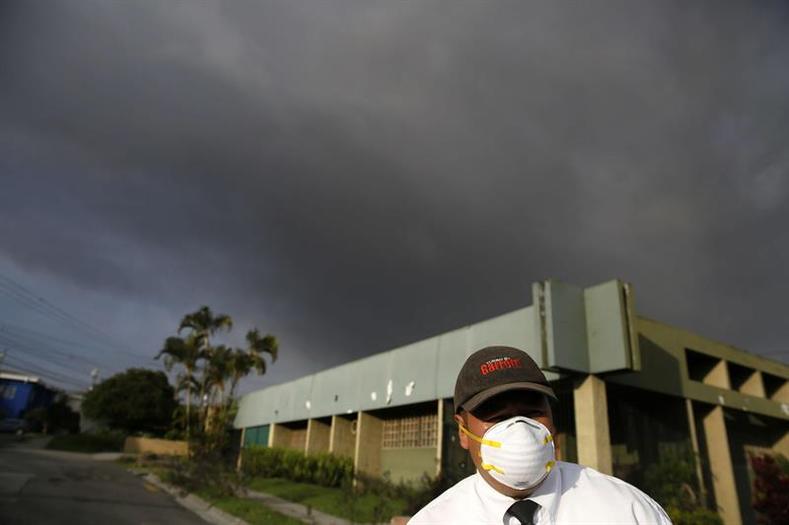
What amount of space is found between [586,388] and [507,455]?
11.1m

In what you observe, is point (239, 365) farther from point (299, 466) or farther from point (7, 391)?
point (7, 391)

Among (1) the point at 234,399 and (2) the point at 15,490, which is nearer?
(2) the point at 15,490

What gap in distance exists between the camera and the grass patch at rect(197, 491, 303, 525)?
453 inches

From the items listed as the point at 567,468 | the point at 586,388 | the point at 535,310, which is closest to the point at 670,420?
the point at 586,388

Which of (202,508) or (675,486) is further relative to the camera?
(202,508)

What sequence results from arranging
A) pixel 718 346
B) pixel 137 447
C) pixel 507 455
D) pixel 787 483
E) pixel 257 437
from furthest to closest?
pixel 137 447
pixel 257 437
pixel 718 346
pixel 787 483
pixel 507 455

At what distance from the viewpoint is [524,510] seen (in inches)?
54.6

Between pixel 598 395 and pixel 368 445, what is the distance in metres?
11.2

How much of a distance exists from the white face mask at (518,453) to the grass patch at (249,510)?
1147 centimetres

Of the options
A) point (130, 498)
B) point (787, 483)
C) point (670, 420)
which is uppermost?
point (670, 420)

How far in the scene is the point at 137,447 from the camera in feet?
125

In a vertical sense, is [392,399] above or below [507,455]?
above

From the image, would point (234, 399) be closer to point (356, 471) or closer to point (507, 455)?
point (356, 471)

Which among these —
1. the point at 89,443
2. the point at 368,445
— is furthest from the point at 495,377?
the point at 89,443
